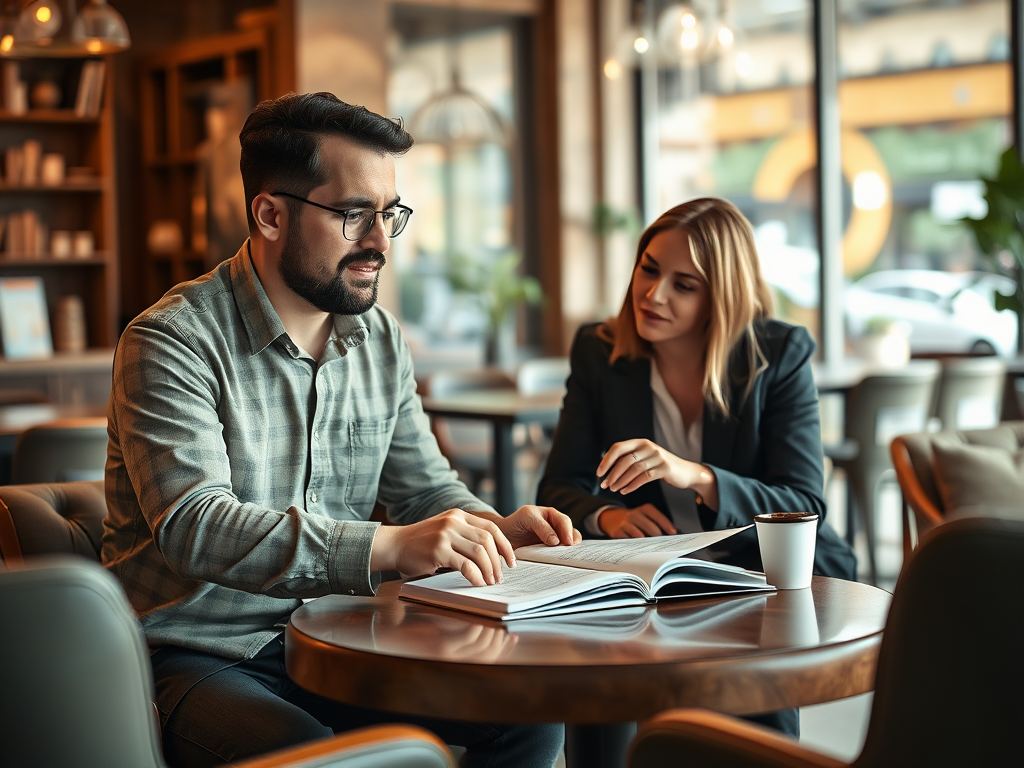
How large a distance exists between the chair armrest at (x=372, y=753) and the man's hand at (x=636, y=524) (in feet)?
2.62

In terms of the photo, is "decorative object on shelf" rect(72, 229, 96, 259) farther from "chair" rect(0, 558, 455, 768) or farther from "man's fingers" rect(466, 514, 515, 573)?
"chair" rect(0, 558, 455, 768)

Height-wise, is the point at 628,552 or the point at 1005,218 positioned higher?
the point at 1005,218

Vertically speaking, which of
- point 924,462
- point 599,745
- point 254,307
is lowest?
point 599,745

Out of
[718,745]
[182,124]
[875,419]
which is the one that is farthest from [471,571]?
[182,124]

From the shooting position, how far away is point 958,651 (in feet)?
3.45

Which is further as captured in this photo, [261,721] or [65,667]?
[261,721]

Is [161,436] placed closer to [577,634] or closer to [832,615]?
[577,634]

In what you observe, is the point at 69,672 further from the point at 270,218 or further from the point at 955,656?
the point at 270,218

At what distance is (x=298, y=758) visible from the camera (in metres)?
1.15

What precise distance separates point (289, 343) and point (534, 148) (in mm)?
6540

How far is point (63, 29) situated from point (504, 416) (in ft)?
7.71

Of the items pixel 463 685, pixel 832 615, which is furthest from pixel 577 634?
pixel 832 615

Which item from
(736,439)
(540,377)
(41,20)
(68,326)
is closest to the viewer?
(736,439)

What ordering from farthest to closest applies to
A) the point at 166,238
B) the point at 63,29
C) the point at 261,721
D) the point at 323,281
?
1. the point at 166,238
2. the point at 63,29
3. the point at 323,281
4. the point at 261,721
